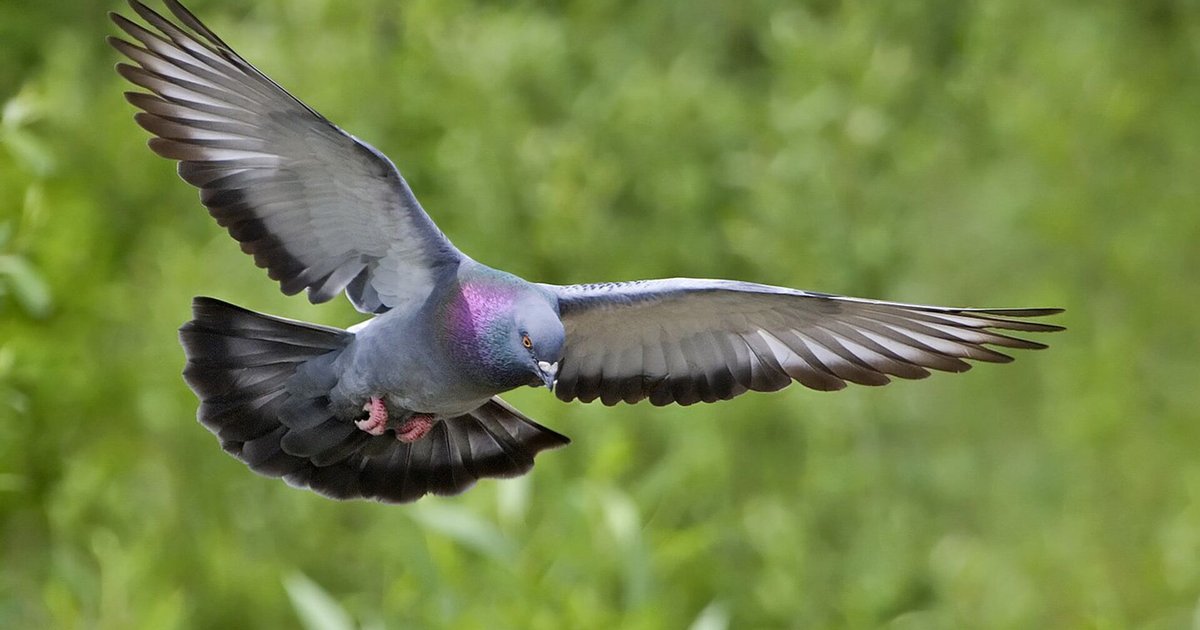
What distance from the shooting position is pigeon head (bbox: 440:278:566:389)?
2545 millimetres

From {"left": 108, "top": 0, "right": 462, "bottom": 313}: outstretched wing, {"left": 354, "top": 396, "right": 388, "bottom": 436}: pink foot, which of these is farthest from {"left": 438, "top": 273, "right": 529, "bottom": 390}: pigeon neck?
{"left": 354, "top": 396, "right": 388, "bottom": 436}: pink foot

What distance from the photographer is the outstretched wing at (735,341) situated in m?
2.79

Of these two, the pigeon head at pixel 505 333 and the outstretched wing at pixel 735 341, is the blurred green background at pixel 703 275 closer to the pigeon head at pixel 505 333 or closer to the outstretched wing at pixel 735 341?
the outstretched wing at pixel 735 341

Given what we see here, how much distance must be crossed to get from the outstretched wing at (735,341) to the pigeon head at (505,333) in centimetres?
15

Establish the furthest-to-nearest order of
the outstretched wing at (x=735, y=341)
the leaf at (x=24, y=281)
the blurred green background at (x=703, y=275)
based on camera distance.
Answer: the blurred green background at (x=703, y=275)
the outstretched wing at (x=735, y=341)
the leaf at (x=24, y=281)

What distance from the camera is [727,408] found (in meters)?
5.94

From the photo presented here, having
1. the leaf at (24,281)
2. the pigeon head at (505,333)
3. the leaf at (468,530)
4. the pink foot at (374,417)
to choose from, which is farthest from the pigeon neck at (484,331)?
the leaf at (468,530)

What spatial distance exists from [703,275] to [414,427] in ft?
10.2

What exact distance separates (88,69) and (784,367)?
11.7 ft

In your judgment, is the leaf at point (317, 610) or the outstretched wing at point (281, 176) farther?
the leaf at point (317, 610)

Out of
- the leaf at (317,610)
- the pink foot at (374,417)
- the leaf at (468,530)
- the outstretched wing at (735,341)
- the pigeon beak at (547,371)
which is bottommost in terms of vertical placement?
the leaf at (317,610)

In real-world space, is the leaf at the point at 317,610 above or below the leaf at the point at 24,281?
below

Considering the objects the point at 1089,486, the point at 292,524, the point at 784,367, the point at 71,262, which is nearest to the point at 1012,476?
the point at 1089,486

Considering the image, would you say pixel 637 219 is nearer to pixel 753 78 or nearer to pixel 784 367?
pixel 753 78
